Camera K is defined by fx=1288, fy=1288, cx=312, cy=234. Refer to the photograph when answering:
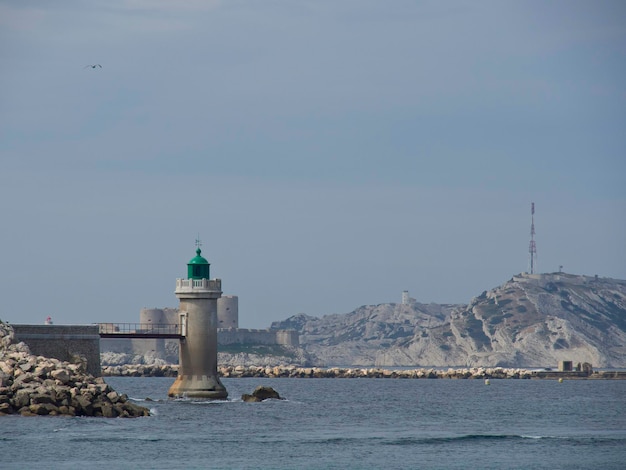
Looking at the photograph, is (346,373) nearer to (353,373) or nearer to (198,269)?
(353,373)

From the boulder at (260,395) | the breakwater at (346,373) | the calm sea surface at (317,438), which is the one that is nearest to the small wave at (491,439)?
the calm sea surface at (317,438)

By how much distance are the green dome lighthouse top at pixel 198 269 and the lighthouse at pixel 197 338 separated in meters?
0.54

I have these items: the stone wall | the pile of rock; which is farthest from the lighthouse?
the pile of rock

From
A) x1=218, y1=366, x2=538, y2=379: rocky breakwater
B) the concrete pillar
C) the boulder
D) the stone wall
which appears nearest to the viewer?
the stone wall

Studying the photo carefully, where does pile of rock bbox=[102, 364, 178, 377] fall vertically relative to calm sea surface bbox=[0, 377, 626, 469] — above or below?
above

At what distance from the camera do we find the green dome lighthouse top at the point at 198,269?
2781 inches

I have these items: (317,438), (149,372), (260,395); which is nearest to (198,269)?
(260,395)

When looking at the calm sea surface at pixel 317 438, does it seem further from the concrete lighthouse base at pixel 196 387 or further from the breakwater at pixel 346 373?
the breakwater at pixel 346 373

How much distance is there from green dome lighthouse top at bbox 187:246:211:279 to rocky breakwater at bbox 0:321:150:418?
1278 cm

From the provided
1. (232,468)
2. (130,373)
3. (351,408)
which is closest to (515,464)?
(232,468)

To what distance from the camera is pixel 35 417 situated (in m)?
55.7

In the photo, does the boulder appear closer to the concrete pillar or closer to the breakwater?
the concrete pillar

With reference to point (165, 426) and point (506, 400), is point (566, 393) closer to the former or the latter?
point (506, 400)

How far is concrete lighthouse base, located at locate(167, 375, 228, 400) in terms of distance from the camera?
69688 mm
